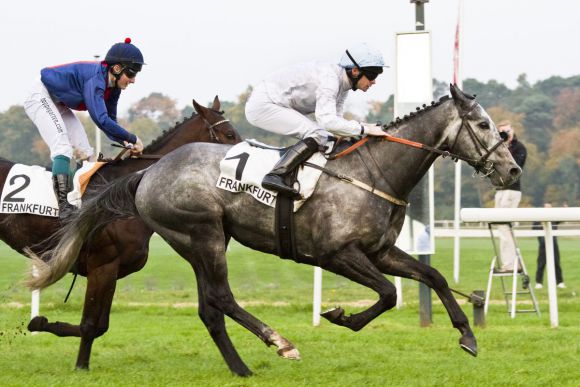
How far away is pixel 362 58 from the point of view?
269 inches

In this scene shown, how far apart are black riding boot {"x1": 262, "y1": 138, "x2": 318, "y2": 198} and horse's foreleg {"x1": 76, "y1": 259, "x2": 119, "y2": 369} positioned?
1398 millimetres

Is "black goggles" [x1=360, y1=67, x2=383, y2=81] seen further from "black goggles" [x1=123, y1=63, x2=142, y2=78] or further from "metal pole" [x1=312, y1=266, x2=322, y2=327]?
"metal pole" [x1=312, y1=266, x2=322, y2=327]

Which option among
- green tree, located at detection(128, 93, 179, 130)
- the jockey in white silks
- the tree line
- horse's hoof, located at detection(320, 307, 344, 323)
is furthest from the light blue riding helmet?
green tree, located at detection(128, 93, 179, 130)

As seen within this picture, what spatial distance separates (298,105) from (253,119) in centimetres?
35

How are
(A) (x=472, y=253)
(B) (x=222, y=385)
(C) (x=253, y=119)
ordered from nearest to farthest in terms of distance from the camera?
(B) (x=222, y=385) → (C) (x=253, y=119) → (A) (x=472, y=253)

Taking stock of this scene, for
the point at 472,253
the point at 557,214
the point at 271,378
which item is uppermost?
the point at 557,214

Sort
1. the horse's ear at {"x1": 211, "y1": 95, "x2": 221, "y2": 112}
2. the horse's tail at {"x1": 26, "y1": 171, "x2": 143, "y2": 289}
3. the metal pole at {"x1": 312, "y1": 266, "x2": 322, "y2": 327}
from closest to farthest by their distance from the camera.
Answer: the horse's tail at {"x1": 26, "y1": 171, "x2": 143, "y2": 289} < the horse's ear at {"x1": 211, "y1": 95, "x2": 221, "y2": 112} < the metal pole at {"x1": 312, "y1": 266, "x2": 322, "y2": 327}

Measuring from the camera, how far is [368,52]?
685cm

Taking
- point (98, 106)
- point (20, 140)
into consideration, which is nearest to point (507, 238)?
point (98, 106)

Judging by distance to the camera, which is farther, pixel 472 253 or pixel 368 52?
pixel 472 253

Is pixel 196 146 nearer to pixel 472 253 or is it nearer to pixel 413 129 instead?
pixel 413 129

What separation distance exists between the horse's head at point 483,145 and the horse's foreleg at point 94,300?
2.59 meters

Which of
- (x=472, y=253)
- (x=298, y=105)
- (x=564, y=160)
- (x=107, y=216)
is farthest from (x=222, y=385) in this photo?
(x=564, y=160)

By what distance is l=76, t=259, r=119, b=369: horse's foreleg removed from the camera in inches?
286
